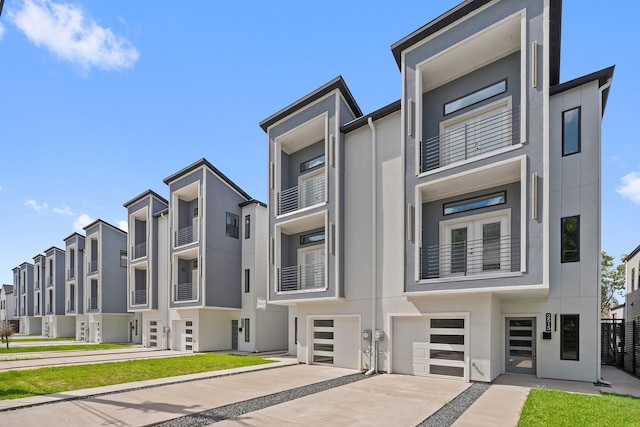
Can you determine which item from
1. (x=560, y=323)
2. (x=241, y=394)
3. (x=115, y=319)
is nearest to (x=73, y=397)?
(x=241, y=394)

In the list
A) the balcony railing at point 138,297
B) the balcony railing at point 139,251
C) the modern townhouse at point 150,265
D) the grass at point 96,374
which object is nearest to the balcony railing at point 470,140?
the grass at point 96,374

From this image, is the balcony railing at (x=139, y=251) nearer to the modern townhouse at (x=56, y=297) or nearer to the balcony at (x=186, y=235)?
the balcony at (x=186, y=235)

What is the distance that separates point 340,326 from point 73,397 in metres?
7.94

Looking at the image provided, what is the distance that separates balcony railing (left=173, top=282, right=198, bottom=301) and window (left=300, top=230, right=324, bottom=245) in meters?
7.68

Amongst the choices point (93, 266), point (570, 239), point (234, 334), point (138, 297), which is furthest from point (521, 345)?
point (93, 266)

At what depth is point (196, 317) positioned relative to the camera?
1931 centimetres

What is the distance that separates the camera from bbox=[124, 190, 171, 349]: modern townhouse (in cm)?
2195

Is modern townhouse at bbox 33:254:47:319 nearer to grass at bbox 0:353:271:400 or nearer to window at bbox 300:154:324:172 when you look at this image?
grass at bbox 0:353:271:400

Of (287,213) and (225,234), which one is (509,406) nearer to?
(287,213)

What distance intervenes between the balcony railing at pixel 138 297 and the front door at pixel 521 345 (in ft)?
68.6

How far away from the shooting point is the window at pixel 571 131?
1056cm

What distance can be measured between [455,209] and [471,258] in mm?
1587

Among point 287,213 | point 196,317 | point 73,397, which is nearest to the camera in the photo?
point 73,397

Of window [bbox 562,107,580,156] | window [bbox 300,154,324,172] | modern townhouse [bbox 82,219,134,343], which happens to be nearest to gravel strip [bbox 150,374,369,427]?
window [bbox 300,154,324,172]
